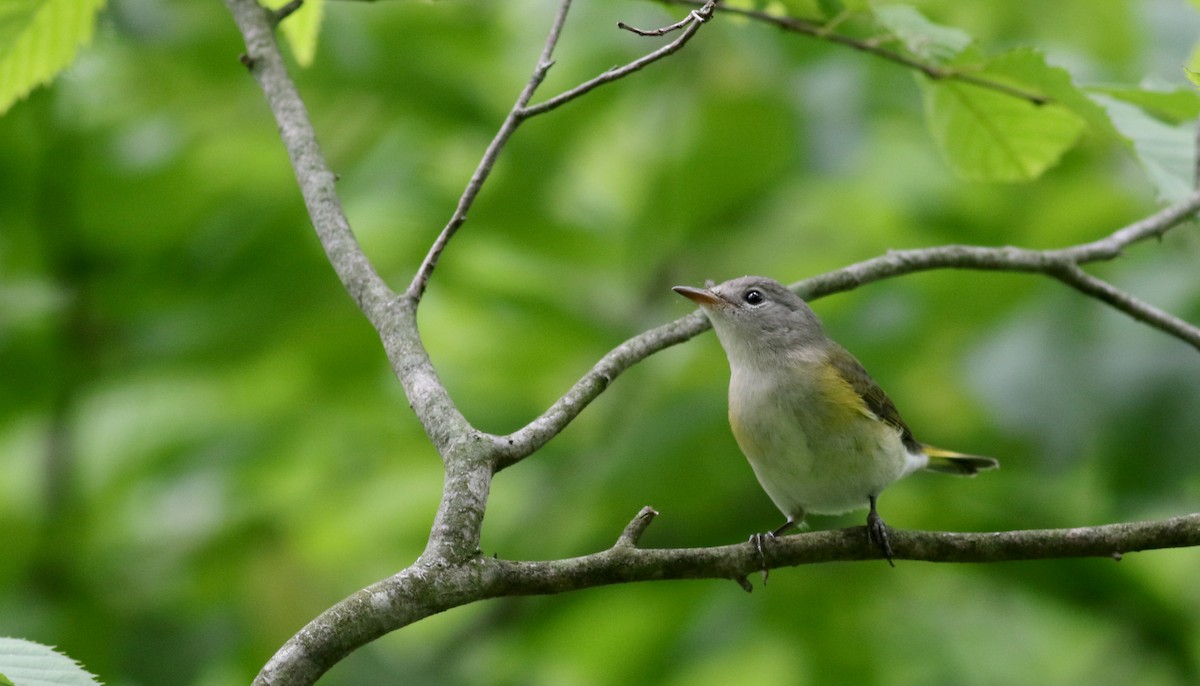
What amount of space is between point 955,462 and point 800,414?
3.75ft

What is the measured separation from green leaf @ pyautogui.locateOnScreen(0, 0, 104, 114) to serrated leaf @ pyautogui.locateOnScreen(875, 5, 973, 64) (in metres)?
2.09

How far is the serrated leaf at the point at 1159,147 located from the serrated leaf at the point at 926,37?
0.39m

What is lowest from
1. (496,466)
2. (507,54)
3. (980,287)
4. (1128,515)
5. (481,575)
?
(1128,515)

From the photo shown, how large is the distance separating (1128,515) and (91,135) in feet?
13.1

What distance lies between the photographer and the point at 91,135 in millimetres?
4156

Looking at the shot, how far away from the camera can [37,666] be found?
1.89 metres

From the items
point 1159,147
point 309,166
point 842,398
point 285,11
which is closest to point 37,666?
point 309,166

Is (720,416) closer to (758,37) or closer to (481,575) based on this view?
(758,37)

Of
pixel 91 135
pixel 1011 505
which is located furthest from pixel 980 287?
pixel 91 135

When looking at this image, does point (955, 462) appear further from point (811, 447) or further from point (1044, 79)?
point (1044, 79)

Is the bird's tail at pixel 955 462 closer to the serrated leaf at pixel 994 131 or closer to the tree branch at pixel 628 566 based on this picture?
the serrated leaf at pixel 994 131

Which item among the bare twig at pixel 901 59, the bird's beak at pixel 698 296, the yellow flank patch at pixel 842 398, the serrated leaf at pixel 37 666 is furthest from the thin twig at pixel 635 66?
the yellow flank patch at pixel 842 398

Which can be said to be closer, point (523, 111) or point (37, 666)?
point (37, 666)

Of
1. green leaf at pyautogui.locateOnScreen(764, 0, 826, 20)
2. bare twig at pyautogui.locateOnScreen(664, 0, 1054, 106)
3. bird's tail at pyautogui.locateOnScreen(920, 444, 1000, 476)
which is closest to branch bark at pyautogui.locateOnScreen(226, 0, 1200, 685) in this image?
bare twig at pyautogui.locateOnScreen(664, 0, 1054, 106)
